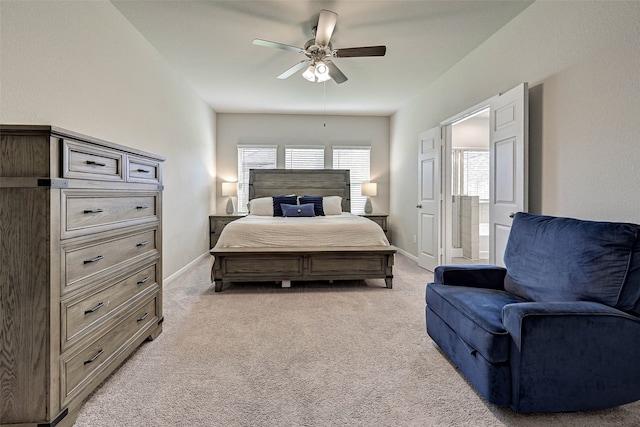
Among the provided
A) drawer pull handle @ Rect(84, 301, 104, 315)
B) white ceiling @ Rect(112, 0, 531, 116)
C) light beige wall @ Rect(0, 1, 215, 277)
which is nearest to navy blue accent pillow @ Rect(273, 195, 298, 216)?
light beige wall @ Rect(0, 1, 215, 277)

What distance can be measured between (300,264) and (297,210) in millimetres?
1594

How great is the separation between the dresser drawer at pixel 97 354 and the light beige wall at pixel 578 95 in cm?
322

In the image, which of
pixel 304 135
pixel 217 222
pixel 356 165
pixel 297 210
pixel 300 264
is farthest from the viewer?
pixel 356 165

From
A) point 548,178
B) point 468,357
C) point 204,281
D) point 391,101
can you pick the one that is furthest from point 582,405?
point 391,101

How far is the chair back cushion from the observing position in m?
1.50

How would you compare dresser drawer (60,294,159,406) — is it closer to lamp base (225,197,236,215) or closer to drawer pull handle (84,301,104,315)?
drawer pull handle (84,301,104,315)

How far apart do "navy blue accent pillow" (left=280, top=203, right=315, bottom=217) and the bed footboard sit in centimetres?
145

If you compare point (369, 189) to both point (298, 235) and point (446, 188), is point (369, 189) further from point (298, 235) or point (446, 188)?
point (298, 235)

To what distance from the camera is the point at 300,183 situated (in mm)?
6148

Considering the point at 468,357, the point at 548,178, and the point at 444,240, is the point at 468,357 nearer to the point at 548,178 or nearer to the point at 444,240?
the point at 548,178

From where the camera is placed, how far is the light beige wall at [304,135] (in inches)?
247

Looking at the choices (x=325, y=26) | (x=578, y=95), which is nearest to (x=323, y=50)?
(x=325, y=26)

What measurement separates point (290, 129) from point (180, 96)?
2.46 m

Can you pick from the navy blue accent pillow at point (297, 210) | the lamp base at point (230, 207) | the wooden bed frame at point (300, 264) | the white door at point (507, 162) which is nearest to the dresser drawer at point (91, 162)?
the wooden bed frame at point (300, 264)
